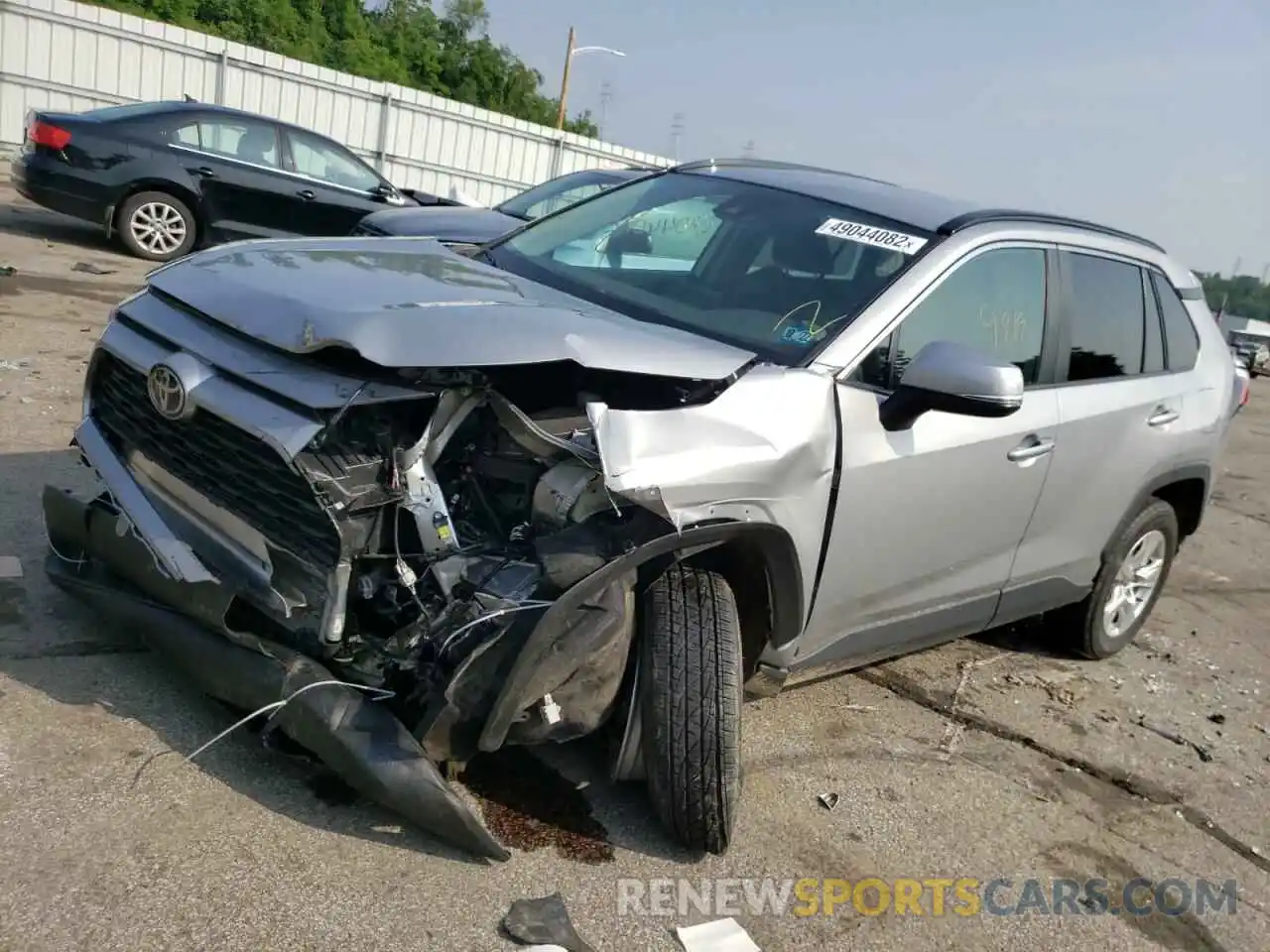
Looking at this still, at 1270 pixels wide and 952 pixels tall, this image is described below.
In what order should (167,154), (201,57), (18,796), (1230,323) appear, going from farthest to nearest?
1. (1230,323)
2. (201,57)
3. (167,154)
4. (18,796)

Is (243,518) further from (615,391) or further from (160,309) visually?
(615,391)

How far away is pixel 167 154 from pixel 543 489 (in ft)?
29.6

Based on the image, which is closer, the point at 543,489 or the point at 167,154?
the point at 543,489

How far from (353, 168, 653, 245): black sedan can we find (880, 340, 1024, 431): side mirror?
4.66m

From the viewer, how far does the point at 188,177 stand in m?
10.5

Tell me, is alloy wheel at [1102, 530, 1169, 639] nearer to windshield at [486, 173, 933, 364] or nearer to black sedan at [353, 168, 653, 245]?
windshield at [486, 173, 933, 364]

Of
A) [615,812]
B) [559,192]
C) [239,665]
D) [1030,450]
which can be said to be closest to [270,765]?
[239,665]

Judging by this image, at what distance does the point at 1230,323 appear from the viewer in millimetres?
23266

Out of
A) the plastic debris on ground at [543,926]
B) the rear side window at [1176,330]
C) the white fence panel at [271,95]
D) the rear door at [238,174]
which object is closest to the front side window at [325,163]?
the rear door at [238,174]

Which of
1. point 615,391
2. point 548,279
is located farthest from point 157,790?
point 548,279

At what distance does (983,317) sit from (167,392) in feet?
8.37

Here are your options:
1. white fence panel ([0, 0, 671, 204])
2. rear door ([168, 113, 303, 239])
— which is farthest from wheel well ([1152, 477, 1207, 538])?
white fence panel ([0, 0, 671, 204])

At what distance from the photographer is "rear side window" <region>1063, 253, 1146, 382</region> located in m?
4.19

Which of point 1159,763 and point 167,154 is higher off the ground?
point 167,154
